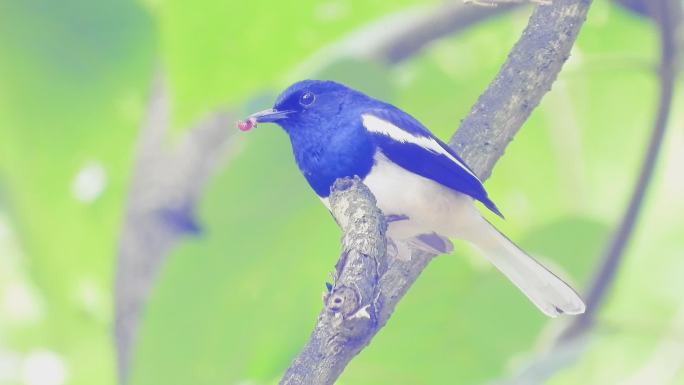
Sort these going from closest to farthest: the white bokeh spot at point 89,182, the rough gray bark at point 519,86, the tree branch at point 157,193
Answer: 1. the rough gray bark at point 519,86
2. the white bokeh spot at point 89,182
3. the tree branch at point 157,193

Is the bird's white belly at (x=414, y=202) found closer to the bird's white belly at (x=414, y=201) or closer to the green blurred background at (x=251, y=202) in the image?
the bird's white belly at (x=414, y=201)

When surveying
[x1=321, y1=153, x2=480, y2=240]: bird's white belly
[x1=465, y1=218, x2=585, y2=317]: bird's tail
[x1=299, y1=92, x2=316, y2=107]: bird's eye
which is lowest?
[x1=465, y1=218, x2=585, y2=317]: bird's tail

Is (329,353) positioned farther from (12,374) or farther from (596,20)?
→ (12,374)

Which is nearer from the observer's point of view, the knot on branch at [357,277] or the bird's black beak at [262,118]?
the knot on branch at [357,277]

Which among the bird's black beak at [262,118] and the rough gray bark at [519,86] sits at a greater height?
the bird's black beak at [262,118]

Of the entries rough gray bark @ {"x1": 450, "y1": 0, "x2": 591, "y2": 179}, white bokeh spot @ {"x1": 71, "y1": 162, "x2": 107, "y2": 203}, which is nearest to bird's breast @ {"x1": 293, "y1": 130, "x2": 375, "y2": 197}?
rough gray bark @ {"x1": 450, "y1": 0, "x2": 591, "y2": 179}

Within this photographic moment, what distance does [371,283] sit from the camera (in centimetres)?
192

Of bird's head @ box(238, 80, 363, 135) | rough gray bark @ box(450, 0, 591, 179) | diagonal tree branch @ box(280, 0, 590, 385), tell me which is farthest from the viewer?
bird's head @ box(238, 80, 363, 135)

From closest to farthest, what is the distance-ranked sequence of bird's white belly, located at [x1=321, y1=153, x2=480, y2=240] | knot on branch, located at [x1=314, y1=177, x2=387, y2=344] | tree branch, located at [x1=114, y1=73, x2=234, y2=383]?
knot on branch, located at [x1=314, y1=177, x2=387, y2=344] → bird's white belly, located at [x1=321, y1=153, x2=480, y2=240] → tree branch, located at [x1=114, y1=73, x2=234, y2=383]

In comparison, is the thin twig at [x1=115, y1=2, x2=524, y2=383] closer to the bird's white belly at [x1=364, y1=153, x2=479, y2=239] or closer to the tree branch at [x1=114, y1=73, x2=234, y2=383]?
the tree branch at [x1=114, y1=73, x2=234, y2=383]

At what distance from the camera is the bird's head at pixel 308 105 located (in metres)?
A: 3.22

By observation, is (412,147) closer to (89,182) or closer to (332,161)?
(332,161)

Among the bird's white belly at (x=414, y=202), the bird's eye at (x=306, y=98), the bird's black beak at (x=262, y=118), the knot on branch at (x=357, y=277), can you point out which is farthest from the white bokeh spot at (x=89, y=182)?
the knot on branch at (x=357, y=277)

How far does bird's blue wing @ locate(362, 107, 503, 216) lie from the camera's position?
2889mm
